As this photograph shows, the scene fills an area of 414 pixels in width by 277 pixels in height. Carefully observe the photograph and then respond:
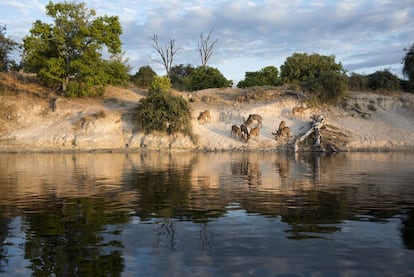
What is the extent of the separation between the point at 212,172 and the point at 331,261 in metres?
12.1

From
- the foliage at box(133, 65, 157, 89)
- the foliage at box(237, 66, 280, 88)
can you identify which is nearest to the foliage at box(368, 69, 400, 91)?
the foliage at box(237, 66, 280, 88)

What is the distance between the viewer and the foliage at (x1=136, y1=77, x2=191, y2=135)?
3444cm

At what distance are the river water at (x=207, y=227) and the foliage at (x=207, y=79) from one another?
3795 cm

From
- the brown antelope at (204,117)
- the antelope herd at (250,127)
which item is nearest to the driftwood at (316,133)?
the antelope herd at (250,127)

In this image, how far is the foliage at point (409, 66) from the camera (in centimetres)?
4744

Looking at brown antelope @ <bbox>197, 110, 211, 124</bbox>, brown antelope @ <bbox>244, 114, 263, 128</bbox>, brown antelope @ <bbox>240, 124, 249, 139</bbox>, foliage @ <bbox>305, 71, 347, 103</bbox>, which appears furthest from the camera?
foliage @ <bbox>305, 71, 347, 103</bbox>

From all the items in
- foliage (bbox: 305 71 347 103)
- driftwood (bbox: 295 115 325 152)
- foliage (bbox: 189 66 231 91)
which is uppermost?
foliage (bbox: 189 66 231 91)

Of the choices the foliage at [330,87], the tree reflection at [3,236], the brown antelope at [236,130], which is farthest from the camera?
the foliage at [330,87]

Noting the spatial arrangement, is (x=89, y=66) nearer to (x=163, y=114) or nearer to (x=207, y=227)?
(x=163, y=114)

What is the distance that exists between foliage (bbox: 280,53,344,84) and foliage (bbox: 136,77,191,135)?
1921cm

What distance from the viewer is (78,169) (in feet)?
66.2

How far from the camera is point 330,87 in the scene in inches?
1629

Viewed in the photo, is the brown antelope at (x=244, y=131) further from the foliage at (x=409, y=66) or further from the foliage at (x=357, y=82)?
the foliage at (x=409, y=66)

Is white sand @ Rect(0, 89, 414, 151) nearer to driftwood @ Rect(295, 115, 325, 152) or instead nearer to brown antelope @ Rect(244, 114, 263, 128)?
brown antelope @ Rect(244, 114, 263, 128)
